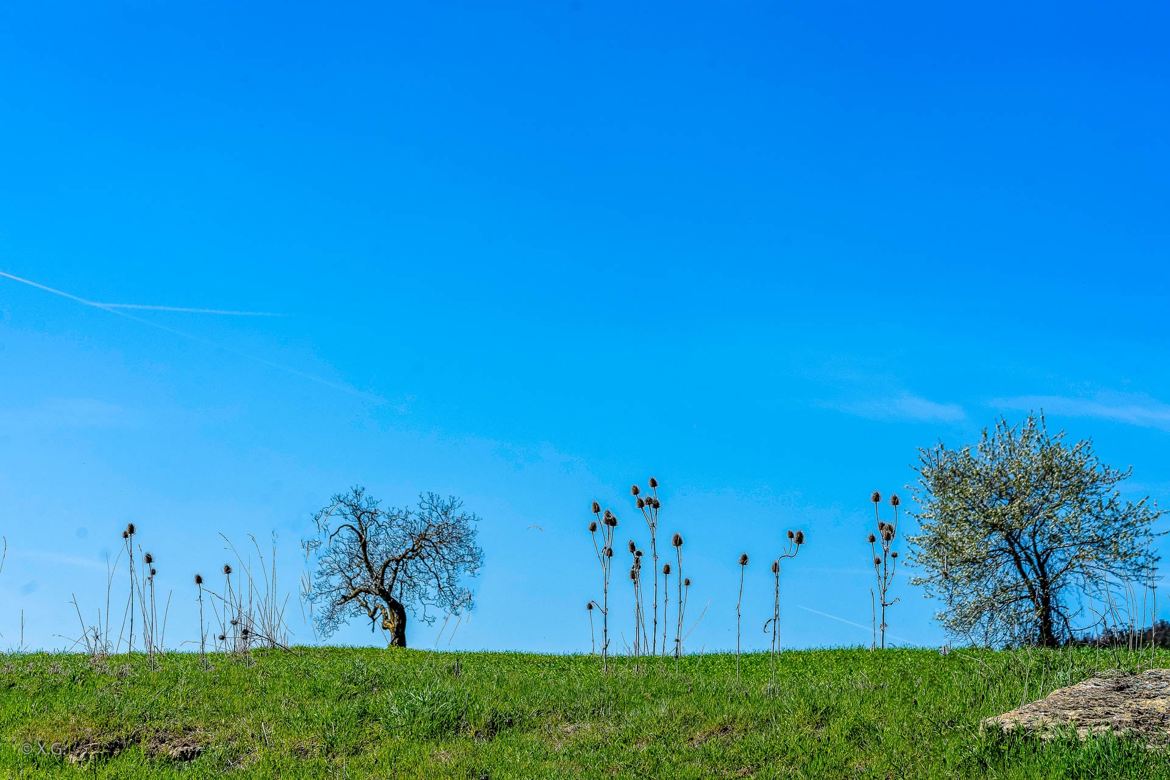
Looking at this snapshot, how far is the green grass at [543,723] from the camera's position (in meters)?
8.25

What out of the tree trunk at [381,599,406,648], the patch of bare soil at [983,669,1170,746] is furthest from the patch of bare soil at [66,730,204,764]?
the tree trunk at [381,599,406,648]

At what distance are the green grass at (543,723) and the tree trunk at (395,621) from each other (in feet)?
55.0

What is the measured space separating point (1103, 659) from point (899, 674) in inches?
111

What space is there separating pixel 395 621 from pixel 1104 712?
25707 millimetres

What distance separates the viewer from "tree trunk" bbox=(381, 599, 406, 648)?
102 ft

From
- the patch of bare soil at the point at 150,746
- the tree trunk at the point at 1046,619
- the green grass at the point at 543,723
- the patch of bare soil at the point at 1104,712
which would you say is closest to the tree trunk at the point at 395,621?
the green grass at the point at 543,723

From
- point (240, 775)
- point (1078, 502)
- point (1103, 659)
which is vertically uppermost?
point (1078, 502)

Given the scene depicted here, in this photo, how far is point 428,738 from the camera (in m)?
9.88

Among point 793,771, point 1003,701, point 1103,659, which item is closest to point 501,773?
point 793,771

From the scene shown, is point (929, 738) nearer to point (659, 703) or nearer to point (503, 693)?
point (659, 703)

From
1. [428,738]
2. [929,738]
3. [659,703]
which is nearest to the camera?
[929,738]

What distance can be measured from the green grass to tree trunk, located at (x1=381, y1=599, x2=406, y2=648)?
16762 mm

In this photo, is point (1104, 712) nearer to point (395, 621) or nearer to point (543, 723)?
point (543, 723)

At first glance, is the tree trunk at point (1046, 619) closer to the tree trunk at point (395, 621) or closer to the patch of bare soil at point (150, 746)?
the tree trunk at point (395, 621)
